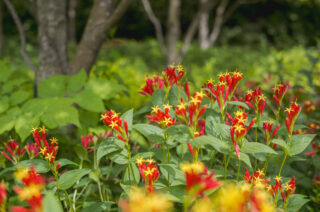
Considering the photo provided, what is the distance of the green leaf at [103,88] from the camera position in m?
1.69

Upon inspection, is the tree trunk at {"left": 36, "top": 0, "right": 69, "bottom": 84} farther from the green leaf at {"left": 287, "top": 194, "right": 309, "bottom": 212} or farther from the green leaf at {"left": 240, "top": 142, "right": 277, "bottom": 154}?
the green leaf at {"left": 287, "top": 194, "right": 309, "bottom": 212}

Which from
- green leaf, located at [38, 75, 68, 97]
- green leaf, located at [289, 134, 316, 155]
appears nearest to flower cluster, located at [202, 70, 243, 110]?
green leaf, located at [289, 134, 316, 155]

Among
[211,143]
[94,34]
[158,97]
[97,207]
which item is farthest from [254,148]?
[94,34]

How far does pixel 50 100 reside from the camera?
152cm

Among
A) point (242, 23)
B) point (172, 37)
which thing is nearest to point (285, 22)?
point (242, 23)

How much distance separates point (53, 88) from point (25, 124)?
37 centimetres

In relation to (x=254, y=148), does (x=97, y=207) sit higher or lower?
lower

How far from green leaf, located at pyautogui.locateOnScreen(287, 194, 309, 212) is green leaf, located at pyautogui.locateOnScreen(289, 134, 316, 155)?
152mm

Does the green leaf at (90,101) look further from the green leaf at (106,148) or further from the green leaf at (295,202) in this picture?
the green leaf at (295,202)

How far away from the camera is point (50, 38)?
2.13 m

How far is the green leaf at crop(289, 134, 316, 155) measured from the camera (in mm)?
1007

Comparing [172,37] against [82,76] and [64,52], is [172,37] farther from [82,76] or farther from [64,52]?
[82,76]

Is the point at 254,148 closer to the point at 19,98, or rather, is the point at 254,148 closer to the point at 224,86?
the point at 224,86

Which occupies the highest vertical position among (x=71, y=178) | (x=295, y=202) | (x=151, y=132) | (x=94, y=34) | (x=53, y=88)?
(x=94, y=34)
